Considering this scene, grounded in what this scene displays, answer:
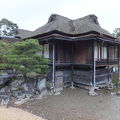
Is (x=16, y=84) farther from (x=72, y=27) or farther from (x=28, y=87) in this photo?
(x=72, y=27)

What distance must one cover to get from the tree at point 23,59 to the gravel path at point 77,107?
7.46ft

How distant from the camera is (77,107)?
25.3 ft

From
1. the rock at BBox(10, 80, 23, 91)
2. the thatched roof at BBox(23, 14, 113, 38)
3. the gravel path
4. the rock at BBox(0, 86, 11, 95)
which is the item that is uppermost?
the thatched roof at BBox(23, 14, 113, 38)

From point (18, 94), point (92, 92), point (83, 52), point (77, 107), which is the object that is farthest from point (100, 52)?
point (18, 94)

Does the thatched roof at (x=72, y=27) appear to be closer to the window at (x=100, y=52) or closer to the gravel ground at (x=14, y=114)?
the window at (x=100, y=52)

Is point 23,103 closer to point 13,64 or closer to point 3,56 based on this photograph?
point 13,64

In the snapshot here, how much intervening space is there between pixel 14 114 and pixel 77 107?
344 centimetres

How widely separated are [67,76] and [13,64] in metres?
5.00

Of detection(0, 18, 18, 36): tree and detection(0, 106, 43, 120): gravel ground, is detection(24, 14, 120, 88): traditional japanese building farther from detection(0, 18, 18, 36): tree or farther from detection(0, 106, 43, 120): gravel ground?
detection(0, 18, 18, 36): tree

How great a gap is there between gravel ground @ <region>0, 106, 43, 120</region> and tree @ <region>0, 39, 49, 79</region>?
9.35 feet

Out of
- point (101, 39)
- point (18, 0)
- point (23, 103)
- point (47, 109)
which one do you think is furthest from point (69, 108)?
point (18, 0)

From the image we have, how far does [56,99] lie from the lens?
29.9ft

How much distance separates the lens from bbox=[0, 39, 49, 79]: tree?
29.3 ft

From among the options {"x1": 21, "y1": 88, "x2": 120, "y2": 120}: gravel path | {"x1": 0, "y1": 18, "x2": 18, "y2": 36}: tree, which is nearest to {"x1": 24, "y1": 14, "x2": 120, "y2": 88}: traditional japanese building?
{"x1": 21, "y1": 88, "x2": 120, "y2": 120}: gravel path
